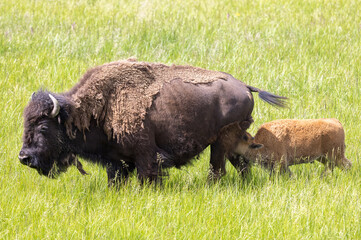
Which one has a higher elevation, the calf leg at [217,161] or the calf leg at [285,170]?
the calf leg at [217,161]

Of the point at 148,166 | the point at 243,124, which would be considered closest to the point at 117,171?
the point at 148,166

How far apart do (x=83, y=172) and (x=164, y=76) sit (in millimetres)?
1217

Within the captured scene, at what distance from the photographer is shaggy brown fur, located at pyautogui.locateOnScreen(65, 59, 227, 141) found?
19.1ft

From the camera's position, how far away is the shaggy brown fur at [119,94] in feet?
19.1

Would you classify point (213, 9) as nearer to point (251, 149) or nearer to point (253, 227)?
point (251, 149)

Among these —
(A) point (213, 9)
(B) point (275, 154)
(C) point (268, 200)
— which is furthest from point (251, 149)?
(A) point (213, 9)

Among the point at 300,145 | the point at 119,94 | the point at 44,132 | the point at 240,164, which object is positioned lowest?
the point at 240,164

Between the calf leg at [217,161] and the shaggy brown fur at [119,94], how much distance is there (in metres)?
0.66

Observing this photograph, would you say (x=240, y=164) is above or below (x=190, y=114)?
below

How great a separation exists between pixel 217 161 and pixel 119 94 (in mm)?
1187

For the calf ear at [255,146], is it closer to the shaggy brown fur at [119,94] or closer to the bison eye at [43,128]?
the shaggy brown fur at [119,94]

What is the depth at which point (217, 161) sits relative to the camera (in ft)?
20.5

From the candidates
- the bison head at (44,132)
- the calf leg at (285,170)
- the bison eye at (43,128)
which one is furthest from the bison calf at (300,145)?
the bison eye at (43,128)

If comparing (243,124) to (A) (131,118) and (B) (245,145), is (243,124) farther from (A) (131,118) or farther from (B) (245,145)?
(A) (131,118)
